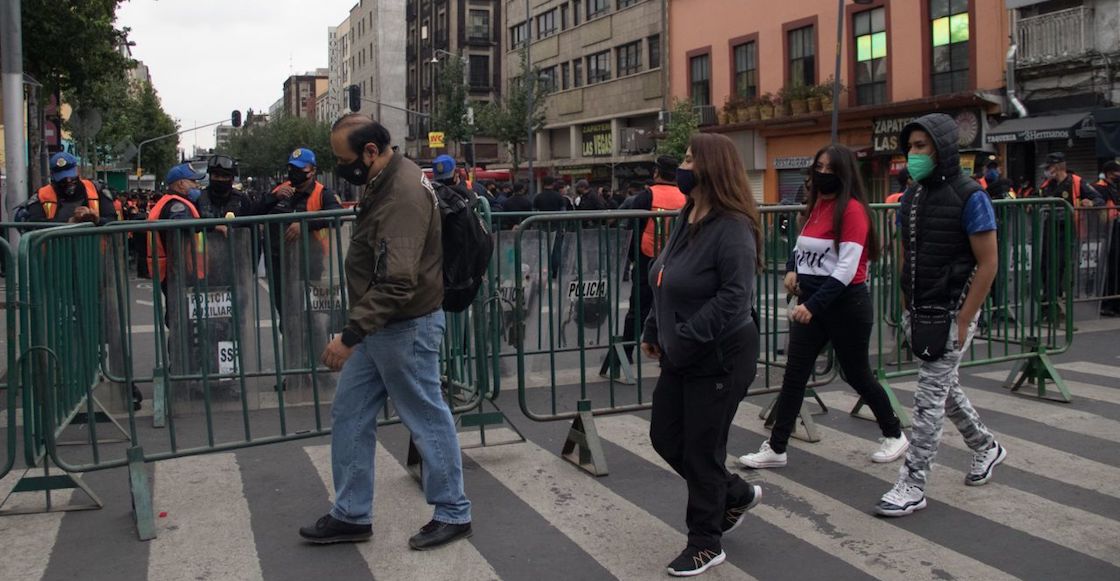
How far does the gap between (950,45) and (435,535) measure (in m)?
26.9

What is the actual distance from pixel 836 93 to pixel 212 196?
19745 millimetres

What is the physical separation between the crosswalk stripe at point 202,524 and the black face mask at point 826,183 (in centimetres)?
337

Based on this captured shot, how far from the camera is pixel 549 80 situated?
4997 centimetres

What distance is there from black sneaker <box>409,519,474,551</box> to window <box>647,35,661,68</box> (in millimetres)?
38330

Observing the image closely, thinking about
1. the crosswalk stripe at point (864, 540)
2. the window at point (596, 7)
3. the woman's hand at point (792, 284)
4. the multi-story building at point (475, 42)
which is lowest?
the crosswalk stripe at point (864, 540)

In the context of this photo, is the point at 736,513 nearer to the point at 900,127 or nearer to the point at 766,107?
the point at 900,127

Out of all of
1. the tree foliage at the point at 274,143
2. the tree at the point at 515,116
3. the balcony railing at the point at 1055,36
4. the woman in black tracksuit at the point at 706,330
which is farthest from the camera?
the tree foliage at the point at 274,143

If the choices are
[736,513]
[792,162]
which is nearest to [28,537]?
[736,513]

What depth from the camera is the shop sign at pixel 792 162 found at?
33.5 meters

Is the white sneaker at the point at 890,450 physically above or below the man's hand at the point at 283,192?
below

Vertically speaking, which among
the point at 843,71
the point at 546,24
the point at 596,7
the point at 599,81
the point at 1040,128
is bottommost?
the point at 1040,128

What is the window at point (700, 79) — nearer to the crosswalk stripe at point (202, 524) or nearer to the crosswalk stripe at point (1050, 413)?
the crosswalk stripe at point (1050, 413)

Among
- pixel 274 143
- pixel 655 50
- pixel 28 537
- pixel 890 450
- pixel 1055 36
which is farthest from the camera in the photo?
pixel 274 143

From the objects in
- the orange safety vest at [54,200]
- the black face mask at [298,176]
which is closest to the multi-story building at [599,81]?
the black face mask at [298,176]
